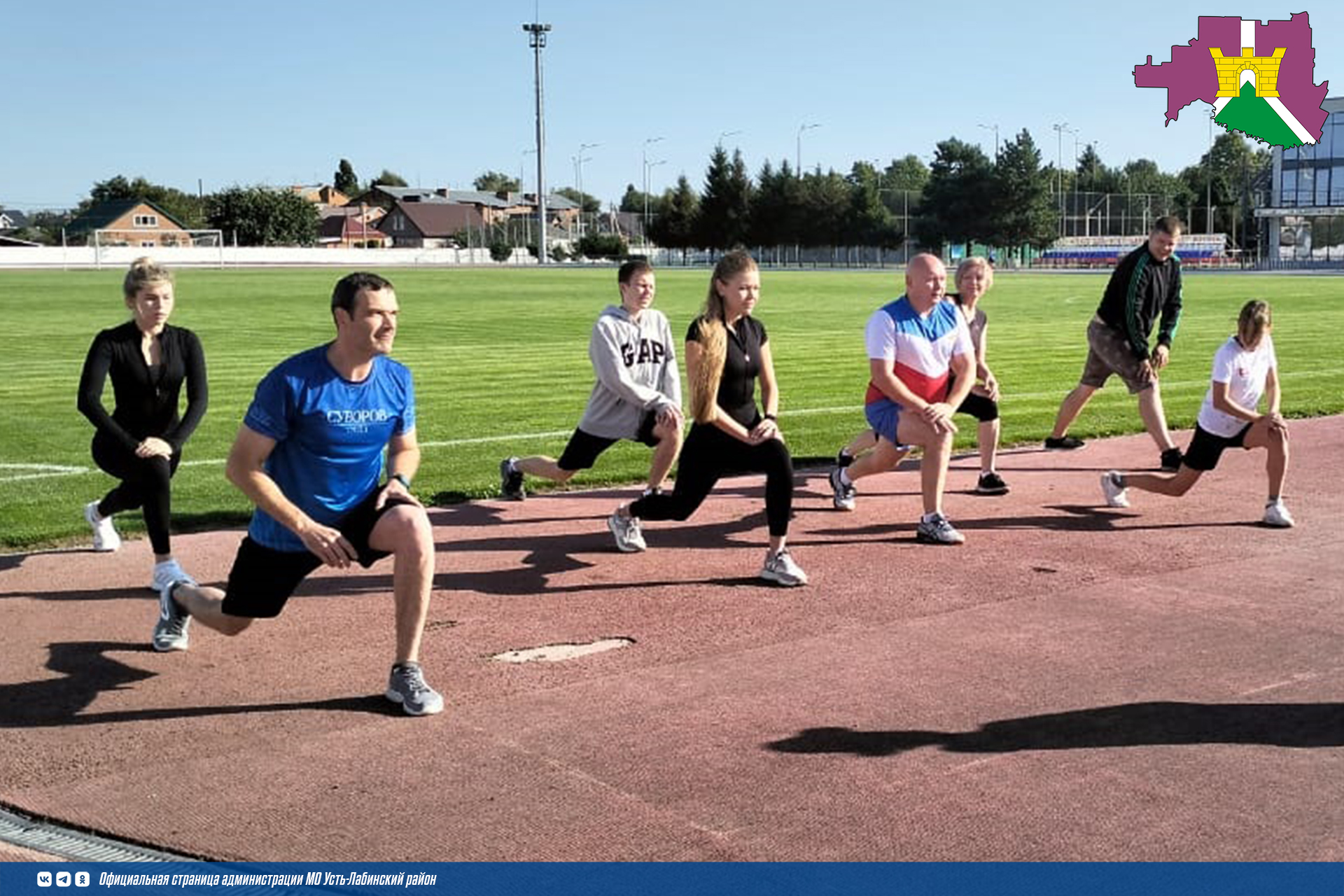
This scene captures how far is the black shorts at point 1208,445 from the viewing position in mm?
9617

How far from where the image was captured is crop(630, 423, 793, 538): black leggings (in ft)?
26.2

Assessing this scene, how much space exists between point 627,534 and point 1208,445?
391 cm

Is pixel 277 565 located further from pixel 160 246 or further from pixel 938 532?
pixel 160 246

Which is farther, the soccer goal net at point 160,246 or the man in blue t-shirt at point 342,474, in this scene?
the soccer goal net at point 160,246

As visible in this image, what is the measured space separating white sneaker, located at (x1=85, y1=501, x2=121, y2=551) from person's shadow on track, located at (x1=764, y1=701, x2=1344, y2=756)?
5093mm

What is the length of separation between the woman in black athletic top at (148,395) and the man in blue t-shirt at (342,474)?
6.07ft

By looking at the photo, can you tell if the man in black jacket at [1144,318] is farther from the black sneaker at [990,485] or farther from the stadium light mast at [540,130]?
the stadium light mast at [540,130]

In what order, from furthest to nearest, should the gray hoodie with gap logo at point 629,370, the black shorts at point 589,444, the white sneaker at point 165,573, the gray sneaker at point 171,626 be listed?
the black shorts at point 589,444 → the gray hoodie with gap logo at point 629,370 → the white sneaker at point 165,573 → the gray sneaker at point 171,626

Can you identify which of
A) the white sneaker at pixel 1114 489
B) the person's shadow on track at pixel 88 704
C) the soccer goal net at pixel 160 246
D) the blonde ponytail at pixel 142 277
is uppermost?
the soccer goal net at pixel 160 246

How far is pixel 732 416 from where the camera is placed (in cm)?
823

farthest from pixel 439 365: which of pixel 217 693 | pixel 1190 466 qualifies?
pixel 217 693

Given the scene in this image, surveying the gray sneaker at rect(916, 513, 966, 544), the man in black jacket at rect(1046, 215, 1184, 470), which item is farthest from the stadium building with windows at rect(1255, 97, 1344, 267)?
the gray sneaker at rect(916, 513, 966, 544)

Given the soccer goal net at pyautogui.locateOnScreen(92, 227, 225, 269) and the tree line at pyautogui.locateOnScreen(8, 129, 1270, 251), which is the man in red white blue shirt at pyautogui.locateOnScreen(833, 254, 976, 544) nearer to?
the soccer goal net at pyautogui.locateOnScreen(92, 227, 225, 269)

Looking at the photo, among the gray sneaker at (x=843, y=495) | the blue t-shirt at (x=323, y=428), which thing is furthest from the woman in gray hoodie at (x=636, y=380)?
the blue t-shirt at (x=323, y=428)
